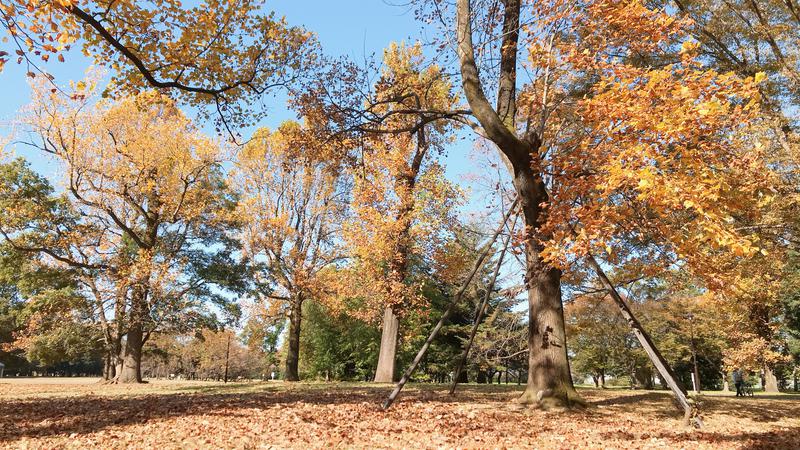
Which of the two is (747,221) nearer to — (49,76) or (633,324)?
(633,324)

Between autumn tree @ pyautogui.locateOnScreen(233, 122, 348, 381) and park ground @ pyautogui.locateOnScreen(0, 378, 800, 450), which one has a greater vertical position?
autumn tree @ pyautogui.locateOnScreen(233, 122, 348, 381)

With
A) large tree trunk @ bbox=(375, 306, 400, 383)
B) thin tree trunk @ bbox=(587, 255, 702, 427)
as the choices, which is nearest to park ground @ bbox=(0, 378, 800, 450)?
thin tree trunk @ bbox=(587, 255, 702, 427)

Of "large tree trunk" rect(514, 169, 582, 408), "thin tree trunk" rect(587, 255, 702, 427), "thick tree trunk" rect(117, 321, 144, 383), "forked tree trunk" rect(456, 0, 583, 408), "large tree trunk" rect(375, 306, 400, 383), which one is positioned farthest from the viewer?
"thick tree trunk" rect(117, 321, 144, 383)

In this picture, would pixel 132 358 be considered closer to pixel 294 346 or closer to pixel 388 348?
pixel 294 346

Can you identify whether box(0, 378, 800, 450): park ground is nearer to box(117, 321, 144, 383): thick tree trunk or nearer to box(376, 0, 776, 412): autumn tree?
box(376, 0, 776, 412): autumn tree

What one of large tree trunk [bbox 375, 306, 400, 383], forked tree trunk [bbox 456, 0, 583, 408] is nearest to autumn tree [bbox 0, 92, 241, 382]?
large tree trunk [bbox 375, 306, 400, 383]

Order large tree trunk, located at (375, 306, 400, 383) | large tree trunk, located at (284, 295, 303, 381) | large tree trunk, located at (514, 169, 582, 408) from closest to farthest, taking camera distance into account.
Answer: large tree trunk, located at (514, 169, 582, 408) → large tree trunk, located at (375, 306, 400, 383) → large tree trunk, located at (284, 295, 303, 381)

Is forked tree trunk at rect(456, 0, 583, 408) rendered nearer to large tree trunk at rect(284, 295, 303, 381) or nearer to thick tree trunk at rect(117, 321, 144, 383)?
large tree trunk at rect(284, 295, 303, 381)

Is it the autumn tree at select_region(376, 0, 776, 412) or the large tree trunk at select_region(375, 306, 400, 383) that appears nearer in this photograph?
the autumn tree at select_region(376, 0, 776, 412)

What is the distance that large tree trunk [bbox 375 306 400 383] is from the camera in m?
16.9

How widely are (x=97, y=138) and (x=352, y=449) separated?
18.3m

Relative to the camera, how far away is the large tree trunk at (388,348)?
16891mm

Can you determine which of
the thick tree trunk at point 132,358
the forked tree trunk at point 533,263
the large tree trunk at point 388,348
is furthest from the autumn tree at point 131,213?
the forked tree trunk at point 533,263

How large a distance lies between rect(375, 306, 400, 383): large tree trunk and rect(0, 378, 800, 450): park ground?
25.8ft
